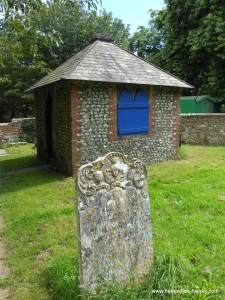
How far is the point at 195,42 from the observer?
778 inches

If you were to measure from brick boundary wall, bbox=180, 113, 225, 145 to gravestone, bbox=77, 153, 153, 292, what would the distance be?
527 inches

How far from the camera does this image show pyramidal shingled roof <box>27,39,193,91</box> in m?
9.04

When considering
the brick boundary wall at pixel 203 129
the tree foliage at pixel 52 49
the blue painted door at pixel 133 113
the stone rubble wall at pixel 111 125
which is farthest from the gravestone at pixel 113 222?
the tree foliage at pixel 52 49

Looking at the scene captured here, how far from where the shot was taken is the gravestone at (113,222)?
2.96 m

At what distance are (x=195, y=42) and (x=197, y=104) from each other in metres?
4.63

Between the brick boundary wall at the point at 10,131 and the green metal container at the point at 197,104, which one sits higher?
the green metal container at the point at 197,104

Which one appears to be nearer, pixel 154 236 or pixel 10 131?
pixel 154 236

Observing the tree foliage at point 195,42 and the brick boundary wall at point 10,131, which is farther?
the brick boundary wall at point 10,131

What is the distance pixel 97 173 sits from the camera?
3021 mm

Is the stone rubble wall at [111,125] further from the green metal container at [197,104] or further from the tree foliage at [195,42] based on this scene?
the tree foliage at [195,42]

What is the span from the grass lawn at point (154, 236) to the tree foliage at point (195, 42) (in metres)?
13.1

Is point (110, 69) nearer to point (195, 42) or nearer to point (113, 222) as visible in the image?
point (113, 222)

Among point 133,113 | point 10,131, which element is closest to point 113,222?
point 133,113

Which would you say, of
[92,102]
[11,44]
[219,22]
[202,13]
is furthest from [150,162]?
[202,13]
